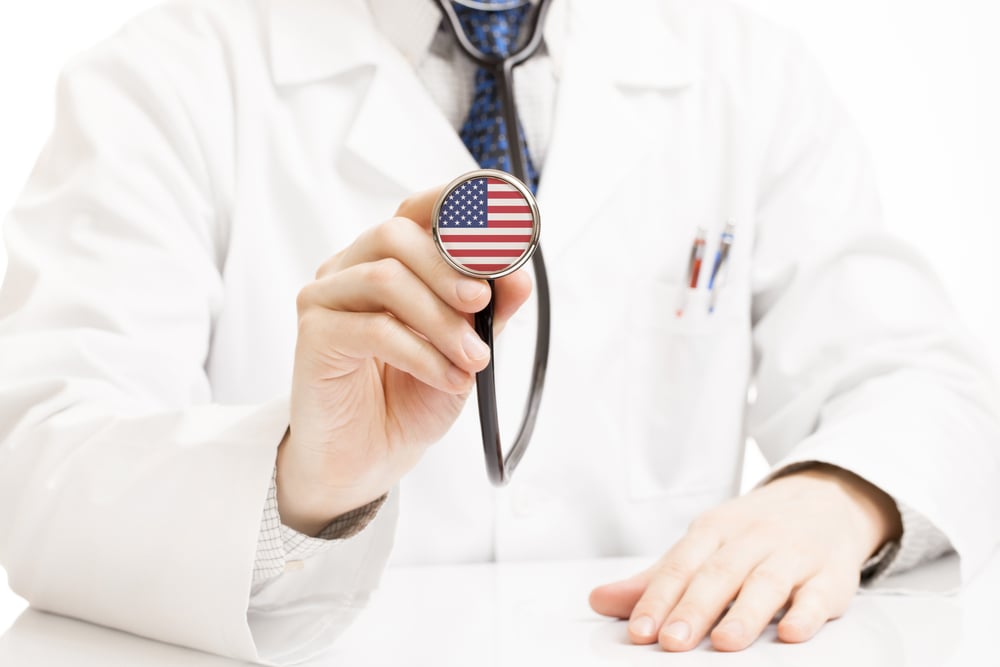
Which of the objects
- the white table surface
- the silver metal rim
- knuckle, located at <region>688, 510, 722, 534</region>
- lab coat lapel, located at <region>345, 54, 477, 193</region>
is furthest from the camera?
lab coat lapel, located at <region>345, 54, 477, 193</region>

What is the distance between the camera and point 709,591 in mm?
736

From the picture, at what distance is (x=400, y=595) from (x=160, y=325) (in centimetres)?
35

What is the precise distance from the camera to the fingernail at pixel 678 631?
695 millimetres

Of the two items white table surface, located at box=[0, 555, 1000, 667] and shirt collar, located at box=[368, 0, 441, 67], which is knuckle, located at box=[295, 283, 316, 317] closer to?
white table surface, located at box=[0, 555, 1000, 667]

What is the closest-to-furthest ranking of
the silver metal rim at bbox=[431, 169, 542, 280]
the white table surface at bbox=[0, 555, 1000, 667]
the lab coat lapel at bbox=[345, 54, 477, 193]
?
the silver metal rim at bbox=[431, 169, 542, 280], the white table surface at bbox=[0, 555, 1000, 667], the lab coat lapel at bbox=[345, 54, 477, 193]

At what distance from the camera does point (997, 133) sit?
2.02m

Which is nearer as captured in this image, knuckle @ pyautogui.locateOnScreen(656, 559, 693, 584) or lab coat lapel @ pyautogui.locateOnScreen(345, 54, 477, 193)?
knuckle @ pyautogui.locateOnScreen(656, 559, 693, 584)

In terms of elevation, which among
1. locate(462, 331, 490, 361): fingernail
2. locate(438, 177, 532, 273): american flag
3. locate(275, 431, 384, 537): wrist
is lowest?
locate(275, 431, 384, 537): wrist

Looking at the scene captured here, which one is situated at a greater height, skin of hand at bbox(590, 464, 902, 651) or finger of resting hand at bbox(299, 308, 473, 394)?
finger of resting hand at bbox(299, 308, 473, 394)

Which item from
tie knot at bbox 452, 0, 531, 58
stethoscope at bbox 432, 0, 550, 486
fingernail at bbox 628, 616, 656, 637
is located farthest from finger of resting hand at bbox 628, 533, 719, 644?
tie knot at bbox 452, 0, 531, 58

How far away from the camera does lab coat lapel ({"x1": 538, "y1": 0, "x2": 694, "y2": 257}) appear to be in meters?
1.09

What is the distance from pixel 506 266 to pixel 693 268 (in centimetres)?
62

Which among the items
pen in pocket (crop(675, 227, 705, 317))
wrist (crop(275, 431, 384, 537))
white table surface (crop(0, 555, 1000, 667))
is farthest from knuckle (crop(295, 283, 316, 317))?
pen in pocket (crop(675, 227, 705, 317))

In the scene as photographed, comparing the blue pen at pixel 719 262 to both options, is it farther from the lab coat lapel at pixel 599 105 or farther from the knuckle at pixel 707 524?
the knuckle at pixel 707 524
